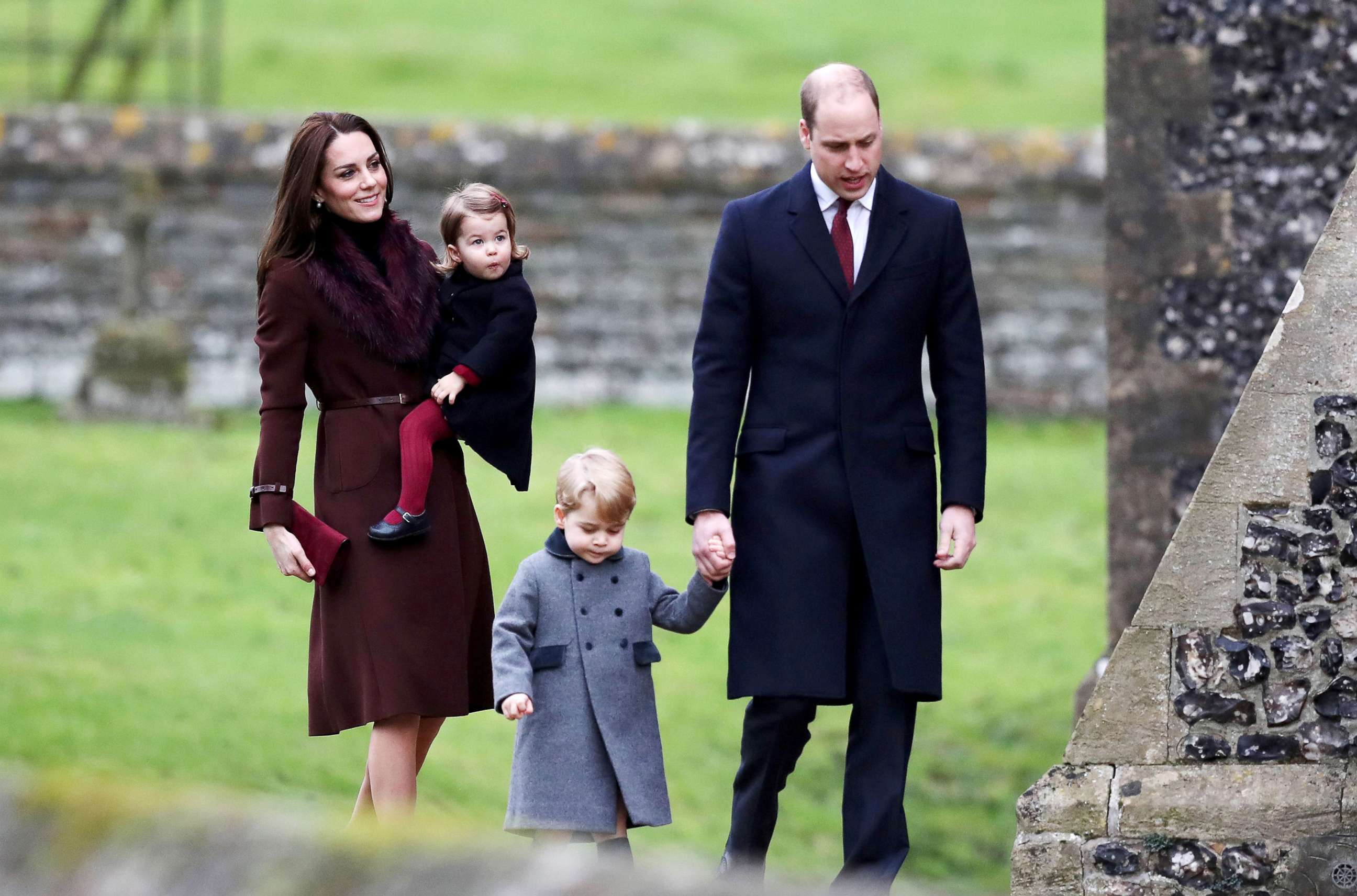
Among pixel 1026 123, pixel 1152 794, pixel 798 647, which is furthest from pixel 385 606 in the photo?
pixel 1026 123

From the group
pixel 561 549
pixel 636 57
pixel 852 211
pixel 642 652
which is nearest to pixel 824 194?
pixel 852 211

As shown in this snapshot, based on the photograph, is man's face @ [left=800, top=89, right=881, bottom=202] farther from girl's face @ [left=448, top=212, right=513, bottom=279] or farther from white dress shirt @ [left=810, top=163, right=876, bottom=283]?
girl's face @ [left=448, top=212, right=513, bottom=279]

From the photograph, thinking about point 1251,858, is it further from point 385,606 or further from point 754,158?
point 754,158

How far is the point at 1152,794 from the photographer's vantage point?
177 inches

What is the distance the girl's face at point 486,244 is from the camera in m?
4.54

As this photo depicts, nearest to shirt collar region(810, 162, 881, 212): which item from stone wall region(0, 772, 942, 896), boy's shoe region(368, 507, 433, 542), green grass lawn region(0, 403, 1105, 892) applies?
boy's shoe region(368, 507, 433, 542)

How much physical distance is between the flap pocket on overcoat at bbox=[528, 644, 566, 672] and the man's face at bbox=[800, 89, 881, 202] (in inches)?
48.7

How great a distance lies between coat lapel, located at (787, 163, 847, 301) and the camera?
4570mm

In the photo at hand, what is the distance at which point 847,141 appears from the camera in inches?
174

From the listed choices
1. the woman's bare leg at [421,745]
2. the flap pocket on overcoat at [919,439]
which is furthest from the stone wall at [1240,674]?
the woman's bare leg at [421,745]

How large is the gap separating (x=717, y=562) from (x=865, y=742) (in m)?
0.57

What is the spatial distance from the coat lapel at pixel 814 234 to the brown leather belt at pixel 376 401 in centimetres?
98

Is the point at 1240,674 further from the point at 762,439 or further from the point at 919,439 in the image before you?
the point at 762,439

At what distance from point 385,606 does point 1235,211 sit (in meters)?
3.76
